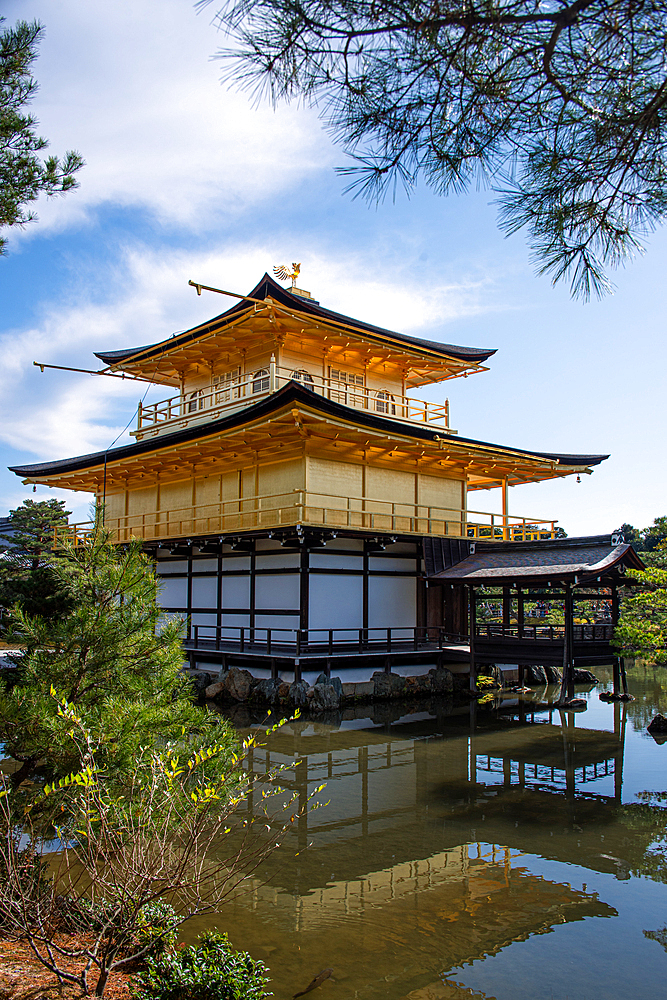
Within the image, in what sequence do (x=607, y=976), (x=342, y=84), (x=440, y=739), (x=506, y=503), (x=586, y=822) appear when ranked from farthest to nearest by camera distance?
1. (x=506, y=503)
2. (x=440, y=739)
3. (x=586, y=822)
4. (x=607, y=976)
5. (x=342, y=84)

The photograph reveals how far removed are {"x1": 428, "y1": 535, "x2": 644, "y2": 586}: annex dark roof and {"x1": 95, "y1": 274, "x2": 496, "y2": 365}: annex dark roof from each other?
7.72m

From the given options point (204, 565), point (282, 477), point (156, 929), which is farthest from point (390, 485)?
point (156, 929)

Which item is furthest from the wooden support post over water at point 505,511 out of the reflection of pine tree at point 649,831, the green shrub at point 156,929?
the green shrub at point 156,929

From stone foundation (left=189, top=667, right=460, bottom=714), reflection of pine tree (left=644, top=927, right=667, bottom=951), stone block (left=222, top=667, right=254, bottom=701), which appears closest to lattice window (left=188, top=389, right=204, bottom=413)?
stone foundation (left=189, top=667, right=460, bottom=714)

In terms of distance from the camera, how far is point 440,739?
543 inches

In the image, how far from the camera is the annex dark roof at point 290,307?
832 inches

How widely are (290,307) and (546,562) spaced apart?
35.0 feet

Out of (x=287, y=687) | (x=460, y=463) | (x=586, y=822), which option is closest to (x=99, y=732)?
(x=586, y=822)

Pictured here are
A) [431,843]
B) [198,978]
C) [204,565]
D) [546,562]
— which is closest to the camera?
[198,978]

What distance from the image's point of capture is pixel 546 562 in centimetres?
1778

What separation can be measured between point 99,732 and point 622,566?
14891mm

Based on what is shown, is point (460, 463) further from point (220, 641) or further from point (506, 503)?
point (220, 641)

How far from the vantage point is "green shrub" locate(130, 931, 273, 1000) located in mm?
4254

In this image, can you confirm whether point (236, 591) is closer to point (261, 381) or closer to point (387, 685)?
point (387, 685)
